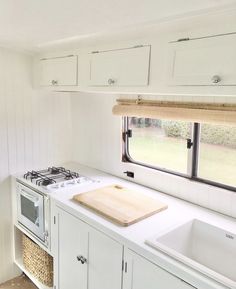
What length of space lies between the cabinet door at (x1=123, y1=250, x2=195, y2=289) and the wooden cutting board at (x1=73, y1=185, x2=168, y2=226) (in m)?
0.23

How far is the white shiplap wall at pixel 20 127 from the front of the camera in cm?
262

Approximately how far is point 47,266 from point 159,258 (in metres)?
1.38

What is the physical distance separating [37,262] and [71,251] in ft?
2.14

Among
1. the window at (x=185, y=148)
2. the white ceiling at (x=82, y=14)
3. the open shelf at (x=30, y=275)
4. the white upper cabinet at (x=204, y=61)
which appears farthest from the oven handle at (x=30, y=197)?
the white upper cabinet at (x=204, y=61)

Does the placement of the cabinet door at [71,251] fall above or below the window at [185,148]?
below

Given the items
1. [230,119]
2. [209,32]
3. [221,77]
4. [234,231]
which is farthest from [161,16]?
[234,231]

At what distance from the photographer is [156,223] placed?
1800 millimetres

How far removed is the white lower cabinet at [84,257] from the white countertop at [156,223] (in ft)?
0.23

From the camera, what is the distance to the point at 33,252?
102 inches

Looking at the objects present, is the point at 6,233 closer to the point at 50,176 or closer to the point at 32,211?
the point at 32,211

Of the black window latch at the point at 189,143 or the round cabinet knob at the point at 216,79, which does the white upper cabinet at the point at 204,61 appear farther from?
the black window latch at the point at 189,143

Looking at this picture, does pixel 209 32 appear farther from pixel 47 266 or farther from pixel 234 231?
pixel 47 266

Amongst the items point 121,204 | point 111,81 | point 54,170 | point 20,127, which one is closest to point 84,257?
point 121,204

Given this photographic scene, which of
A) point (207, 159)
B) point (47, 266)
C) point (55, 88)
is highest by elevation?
point (55, 88)
